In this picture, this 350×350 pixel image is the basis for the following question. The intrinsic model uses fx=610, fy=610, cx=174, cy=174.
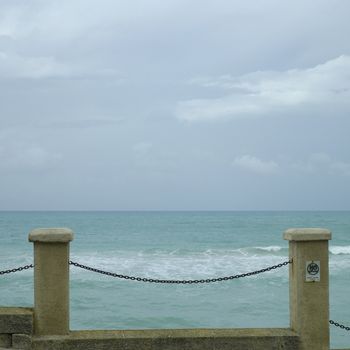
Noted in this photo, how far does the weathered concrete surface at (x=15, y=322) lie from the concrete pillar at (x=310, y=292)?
10.1 ft

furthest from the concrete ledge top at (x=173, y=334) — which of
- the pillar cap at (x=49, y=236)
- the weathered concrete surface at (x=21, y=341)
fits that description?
the pillar cap at (x=49, y=236)

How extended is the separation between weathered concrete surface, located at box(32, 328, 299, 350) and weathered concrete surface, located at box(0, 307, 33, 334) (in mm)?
170

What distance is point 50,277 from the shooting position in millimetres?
6832

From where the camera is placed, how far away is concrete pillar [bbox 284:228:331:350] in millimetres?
7105

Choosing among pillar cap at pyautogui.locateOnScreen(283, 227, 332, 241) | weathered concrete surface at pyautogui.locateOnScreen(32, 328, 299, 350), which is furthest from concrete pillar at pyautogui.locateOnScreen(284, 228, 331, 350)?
weathered concrete surface at pyautogui.locateOnScreen(32, 328, 299, 350)

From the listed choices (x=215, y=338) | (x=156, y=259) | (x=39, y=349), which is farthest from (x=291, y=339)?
(x=156, y=259)

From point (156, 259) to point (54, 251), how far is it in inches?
1216

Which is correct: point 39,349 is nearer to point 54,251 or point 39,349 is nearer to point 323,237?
point 54,251

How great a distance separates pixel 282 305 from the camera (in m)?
18.6

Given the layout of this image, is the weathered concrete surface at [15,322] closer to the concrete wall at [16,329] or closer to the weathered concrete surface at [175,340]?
the concrete wall at [16,329]

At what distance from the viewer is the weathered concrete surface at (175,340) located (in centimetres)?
683

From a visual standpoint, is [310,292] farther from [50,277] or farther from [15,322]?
[15,322]

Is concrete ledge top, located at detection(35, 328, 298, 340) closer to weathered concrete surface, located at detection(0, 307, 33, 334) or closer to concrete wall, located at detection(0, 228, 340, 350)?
concrete wall, located at detection(0, 228, 340, 350)

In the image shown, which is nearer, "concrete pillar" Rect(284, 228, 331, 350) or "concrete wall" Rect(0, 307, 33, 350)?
"concrete wall" Rect(0, 307, 33, 350)
